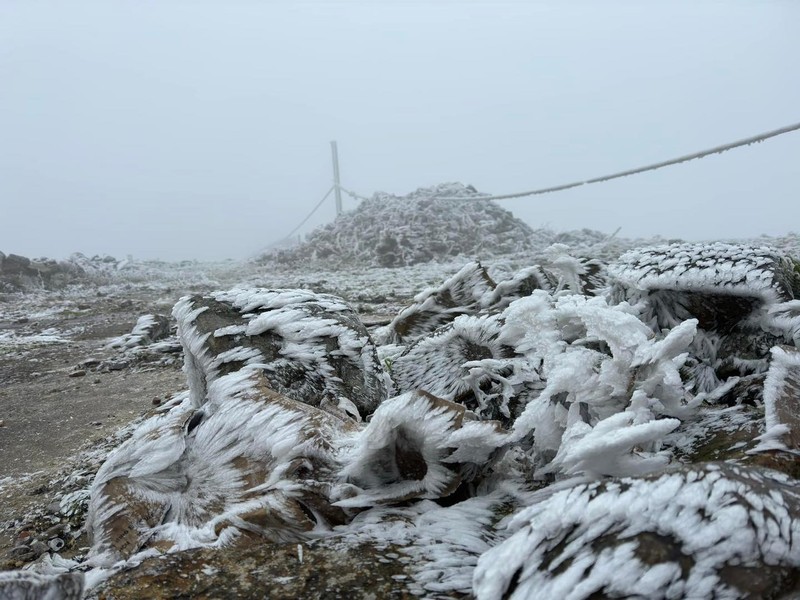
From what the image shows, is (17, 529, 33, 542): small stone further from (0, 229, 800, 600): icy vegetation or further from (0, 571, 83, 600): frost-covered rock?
(0, 571, 83, 600): frost-covered rock

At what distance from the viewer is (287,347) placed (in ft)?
6.26

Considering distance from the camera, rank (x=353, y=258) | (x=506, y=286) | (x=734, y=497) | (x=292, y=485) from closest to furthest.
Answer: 1. (x=734, y=497)
2. (x=292, y=485)
3. (x=506, y=286)
4. (x=353, y=258)

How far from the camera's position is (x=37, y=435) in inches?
110

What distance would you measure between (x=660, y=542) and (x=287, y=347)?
52.4 inches

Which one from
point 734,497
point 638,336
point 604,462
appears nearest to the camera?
point 734,497

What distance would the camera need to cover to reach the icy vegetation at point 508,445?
799mm

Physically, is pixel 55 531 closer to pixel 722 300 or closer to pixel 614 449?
pixel 614 449

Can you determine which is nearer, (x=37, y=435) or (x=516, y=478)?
(x=516, y=478)

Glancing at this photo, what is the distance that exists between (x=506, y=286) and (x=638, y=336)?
3.57 ft

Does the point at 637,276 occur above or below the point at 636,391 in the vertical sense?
above

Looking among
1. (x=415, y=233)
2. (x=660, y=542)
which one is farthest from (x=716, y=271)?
(x=415, y=233)

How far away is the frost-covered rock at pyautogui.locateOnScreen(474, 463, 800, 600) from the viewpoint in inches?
29.3

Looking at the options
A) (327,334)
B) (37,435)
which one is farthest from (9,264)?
(327,334)

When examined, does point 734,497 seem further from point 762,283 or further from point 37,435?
point 37,435
